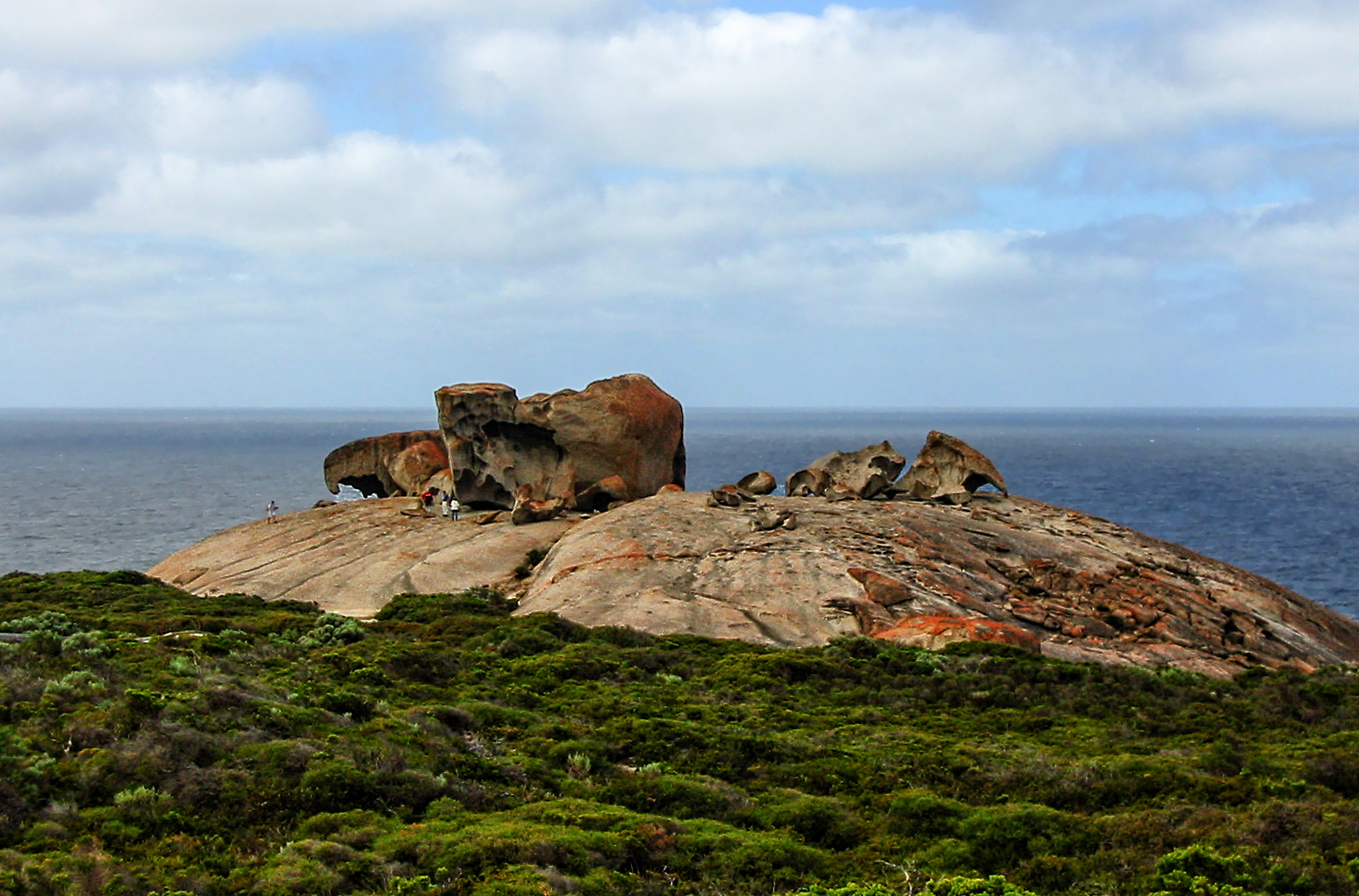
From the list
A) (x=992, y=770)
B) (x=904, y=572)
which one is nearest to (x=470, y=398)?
(x=904, y=572)

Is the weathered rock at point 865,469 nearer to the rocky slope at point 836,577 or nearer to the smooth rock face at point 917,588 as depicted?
the rocky slope at point 836,577

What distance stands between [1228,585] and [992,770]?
1179 inches

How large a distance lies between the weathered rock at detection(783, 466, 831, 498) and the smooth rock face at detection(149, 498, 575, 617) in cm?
1223

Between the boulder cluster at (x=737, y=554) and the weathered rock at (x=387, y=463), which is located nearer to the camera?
the boulder cluster at (x=737, y=554)

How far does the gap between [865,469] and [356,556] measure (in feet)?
79.5

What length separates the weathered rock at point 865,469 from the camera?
54062mm

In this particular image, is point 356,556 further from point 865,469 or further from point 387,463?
point 865,469

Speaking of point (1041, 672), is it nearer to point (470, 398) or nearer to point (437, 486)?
point (470, 398)

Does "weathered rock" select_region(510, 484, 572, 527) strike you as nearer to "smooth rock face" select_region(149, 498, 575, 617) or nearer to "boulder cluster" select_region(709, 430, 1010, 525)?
"smooth rock face" select_region(149, 498, 575, 617)

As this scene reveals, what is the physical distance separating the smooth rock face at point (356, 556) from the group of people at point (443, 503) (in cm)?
69

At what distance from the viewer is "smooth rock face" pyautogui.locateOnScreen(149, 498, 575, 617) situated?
4359 centimetres

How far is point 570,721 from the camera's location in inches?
902

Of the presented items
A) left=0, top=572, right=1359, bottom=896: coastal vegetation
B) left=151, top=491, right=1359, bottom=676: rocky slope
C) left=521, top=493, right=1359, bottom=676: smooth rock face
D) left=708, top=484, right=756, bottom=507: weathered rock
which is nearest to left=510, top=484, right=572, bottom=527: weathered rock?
left=151, top=491, right=1359, bottom=676: rocky slope

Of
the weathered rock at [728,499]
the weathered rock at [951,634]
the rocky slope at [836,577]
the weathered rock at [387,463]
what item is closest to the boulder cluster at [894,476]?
the rocky slope at [836,577]
